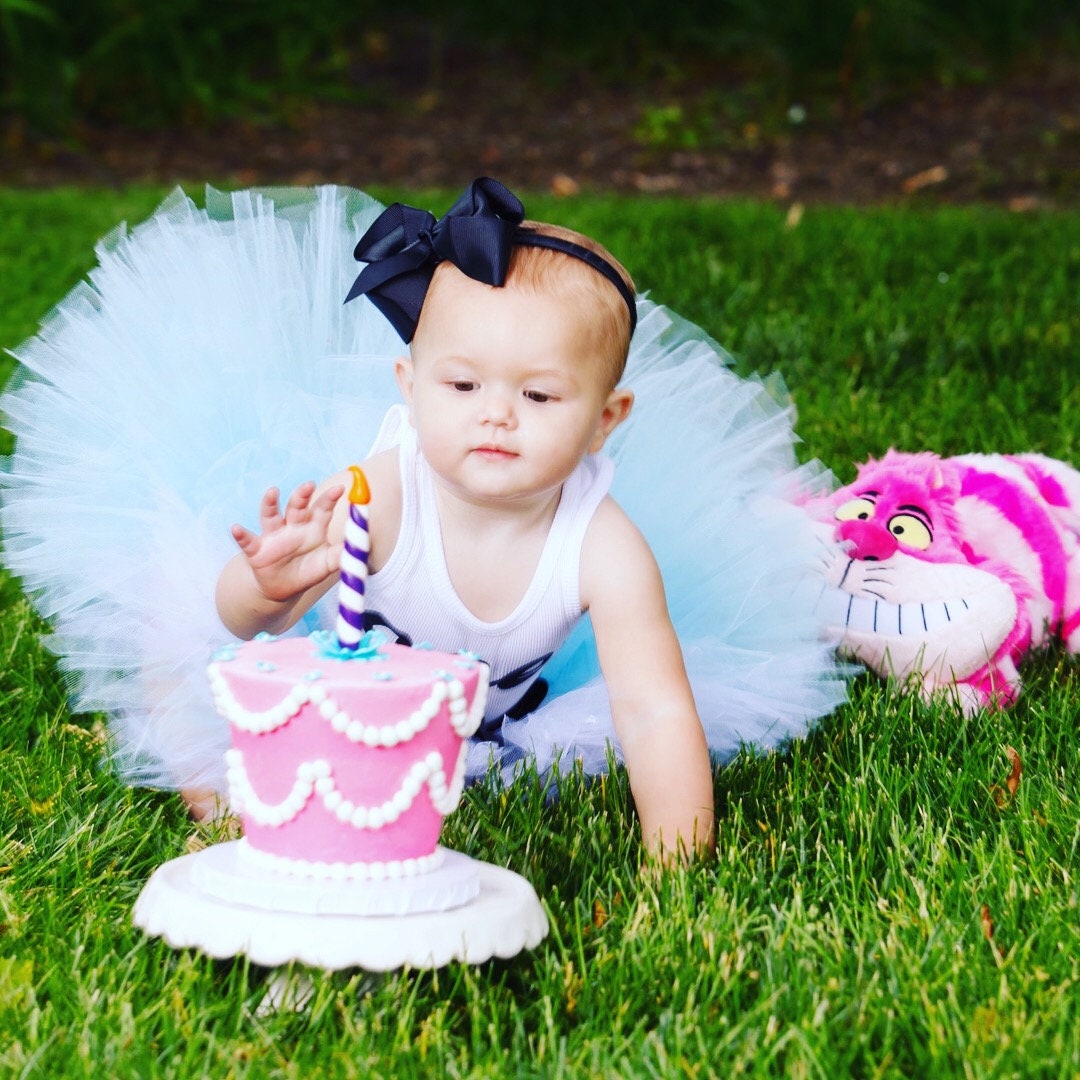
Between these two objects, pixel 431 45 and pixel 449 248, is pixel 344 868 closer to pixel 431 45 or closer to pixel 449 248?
pixel 449 248

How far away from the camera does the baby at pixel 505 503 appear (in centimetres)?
190

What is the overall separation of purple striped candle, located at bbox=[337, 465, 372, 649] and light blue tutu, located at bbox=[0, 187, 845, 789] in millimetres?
508

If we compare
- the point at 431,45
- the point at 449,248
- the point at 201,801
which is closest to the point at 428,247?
the point at 449,248

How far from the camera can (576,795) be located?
2.07 metres

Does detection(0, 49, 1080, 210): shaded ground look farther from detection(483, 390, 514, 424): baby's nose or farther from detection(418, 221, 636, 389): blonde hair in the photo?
detection(483, 390, 514, 424): baby's nose

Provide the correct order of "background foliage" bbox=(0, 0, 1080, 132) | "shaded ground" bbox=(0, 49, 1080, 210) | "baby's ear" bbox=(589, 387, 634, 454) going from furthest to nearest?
"background foliage" bbox=(0, 0, 1080, 132) → "shaded ground" bbox=(0, 49, 1080, 210) → "baby's ear" bbox=(589, 387, 634, 454)

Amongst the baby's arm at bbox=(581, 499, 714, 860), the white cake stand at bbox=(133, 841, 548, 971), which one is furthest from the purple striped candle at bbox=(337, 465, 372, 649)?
the baby's arm at bbox=(581, 499, 714, 860)

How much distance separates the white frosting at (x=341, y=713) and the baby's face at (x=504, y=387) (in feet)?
1.42

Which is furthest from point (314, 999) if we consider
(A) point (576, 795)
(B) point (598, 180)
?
(B) point (598, 180)

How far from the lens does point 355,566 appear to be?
1.65 m

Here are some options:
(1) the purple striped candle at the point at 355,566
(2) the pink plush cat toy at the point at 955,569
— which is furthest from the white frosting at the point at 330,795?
(2) the pink plush cat toy at the point at 955,569

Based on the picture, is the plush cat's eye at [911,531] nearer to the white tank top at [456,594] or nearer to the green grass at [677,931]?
the green grass at [677,931]

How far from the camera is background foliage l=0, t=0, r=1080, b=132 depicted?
844 cm

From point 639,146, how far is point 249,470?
639 cm
